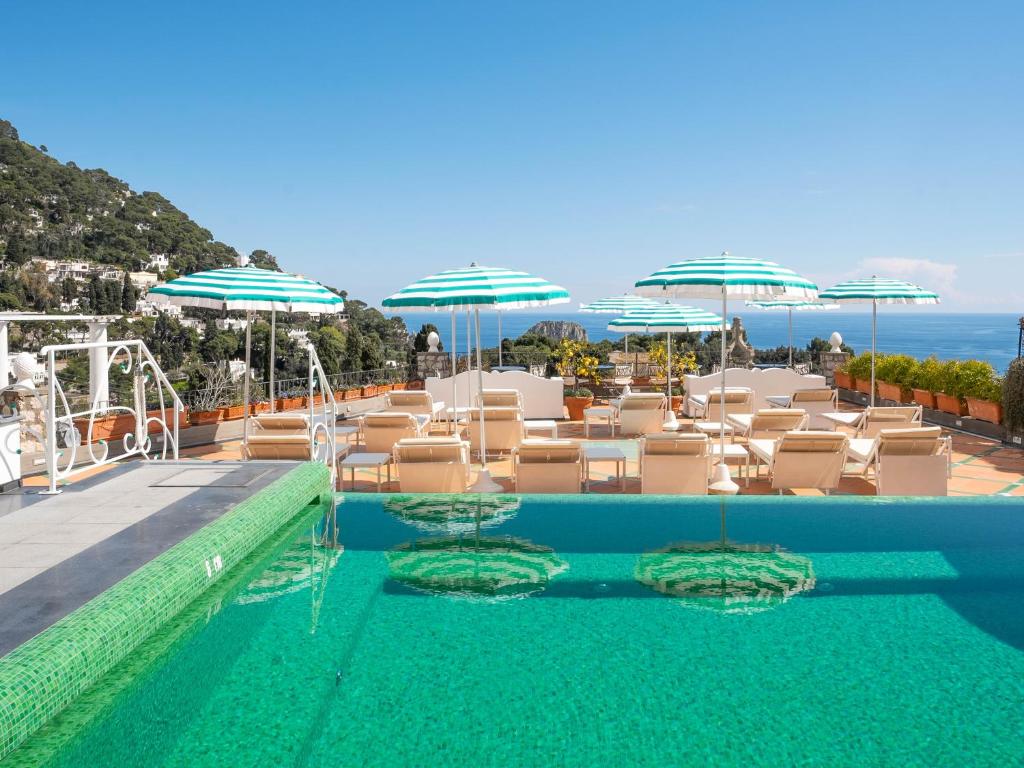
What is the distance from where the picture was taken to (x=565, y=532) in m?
5.69

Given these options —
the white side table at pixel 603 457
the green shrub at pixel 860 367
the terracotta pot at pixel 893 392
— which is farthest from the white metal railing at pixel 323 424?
the green shrub at pixel 860 367

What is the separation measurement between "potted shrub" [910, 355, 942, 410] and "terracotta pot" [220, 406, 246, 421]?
416 inches

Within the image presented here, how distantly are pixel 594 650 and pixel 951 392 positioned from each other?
9.71m

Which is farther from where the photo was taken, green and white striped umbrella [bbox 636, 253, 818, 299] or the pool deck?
green and white striped umbrella [bbox 636, 253, 818, 299]

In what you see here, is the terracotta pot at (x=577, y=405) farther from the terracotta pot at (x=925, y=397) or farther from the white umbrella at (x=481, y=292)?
the terracotta pot at (x=925, y=397)

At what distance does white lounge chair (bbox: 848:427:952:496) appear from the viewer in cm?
643

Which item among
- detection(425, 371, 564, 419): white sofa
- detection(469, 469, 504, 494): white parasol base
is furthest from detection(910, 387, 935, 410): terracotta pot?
detection(469, 469, 504, 494): white parasol base

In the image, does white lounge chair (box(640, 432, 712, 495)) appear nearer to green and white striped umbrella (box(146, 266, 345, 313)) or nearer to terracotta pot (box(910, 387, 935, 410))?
green and white striped umbrella (box(146, 266, 345, 313))

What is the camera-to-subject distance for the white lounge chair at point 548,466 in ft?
20.9

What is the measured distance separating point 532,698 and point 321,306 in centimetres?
564

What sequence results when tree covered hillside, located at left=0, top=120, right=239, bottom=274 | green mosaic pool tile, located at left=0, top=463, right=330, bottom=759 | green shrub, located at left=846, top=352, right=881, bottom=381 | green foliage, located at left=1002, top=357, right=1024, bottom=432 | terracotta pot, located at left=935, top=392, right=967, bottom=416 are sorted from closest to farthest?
green mosaic pool tile, located at left=0, top=463, right=330, bottom=759 < green foliage, located at left=1002, top=357, right=1024, bottom=432 < terracotta pot, located at left=935, top=392, right=967, bottom=416 < green shrub, located at left=846, top=352, right=881, bottom=381 < tree covered hillside, located at left=0, top=120, right=239, bottom=274

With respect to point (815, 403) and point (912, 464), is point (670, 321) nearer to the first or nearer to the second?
point (815, 403)

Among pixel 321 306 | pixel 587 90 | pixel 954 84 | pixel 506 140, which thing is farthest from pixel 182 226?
pixel 321 306

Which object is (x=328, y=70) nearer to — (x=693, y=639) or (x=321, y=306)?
(x=321, y=306)
